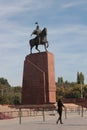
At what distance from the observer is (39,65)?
133 feet

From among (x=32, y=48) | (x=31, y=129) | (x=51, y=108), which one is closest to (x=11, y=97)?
(x=32, y=48)

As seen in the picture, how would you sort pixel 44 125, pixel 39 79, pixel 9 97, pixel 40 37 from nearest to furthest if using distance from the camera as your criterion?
1. pixel 44 125
2. pixel 39 79
3. pixel 40 37
4. pixel 9 97

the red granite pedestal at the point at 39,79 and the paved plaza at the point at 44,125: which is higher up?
the red granite pedestal at the point at 39,79

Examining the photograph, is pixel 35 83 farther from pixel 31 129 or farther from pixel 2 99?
pixel 31 129

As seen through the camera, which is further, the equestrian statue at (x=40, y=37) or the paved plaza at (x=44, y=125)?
the equestrian statue at (x=40, y=37)

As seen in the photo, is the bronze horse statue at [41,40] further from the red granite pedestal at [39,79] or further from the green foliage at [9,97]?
the green foliage at [9,97]

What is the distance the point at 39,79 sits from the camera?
132 feet

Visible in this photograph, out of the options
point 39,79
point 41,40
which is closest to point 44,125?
point 39,79

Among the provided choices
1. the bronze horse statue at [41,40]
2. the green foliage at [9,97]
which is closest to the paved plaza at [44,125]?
the bronze horse statue at [41,40]

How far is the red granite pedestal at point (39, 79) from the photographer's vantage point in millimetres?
39812

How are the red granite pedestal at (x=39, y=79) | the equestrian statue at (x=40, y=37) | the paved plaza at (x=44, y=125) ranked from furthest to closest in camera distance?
the equestrian statue at (x=40, y=37), the red granite pedestal at (x=39, y=79), the paved plaza at (x=44, y=125)

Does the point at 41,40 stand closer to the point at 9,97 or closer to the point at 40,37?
the point at 40,37

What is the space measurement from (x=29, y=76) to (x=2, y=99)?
20.0 m

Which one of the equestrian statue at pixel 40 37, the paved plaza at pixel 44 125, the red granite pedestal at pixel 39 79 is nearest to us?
the paved plaza at pixel 44 125
